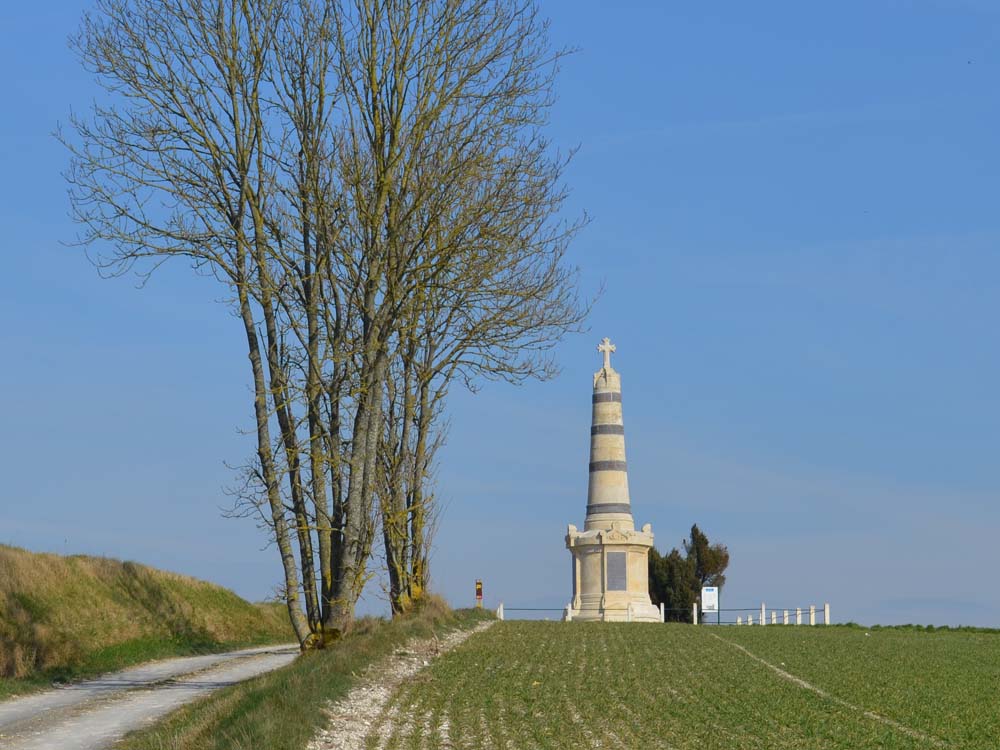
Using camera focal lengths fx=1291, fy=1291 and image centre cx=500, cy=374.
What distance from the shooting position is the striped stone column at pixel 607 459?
5766 centimetres

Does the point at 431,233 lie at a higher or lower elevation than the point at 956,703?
higher

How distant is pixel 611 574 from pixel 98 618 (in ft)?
94.1

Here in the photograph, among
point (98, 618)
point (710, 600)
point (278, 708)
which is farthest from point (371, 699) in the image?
point (710, 600)

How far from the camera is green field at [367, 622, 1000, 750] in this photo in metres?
16.0

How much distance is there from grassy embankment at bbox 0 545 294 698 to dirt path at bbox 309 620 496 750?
7282 mm

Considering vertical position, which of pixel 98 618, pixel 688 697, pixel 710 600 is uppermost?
pixel 710 600

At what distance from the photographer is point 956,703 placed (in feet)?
67.9

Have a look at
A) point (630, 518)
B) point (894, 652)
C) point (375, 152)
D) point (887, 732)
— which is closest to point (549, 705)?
point (887, 732)

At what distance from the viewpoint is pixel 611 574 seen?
5669 cm

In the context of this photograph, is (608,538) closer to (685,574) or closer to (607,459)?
(607,459)

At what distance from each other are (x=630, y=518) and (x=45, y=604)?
31.4m

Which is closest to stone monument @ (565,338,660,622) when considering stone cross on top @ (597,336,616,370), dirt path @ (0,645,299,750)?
stone cross on top @ (597,336,616,370)

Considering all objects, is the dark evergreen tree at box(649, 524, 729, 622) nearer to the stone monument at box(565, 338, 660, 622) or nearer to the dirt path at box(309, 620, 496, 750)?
the stone monument at box(565, 338, 660, 622)

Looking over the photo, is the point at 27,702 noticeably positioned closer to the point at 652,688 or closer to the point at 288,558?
the point at 288,558
